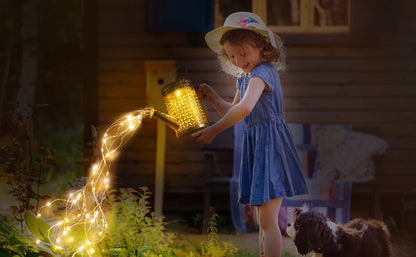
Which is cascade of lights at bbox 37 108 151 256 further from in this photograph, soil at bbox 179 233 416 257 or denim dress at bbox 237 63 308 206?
soil at bbox 179 233 416 257

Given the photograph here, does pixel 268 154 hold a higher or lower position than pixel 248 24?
lower

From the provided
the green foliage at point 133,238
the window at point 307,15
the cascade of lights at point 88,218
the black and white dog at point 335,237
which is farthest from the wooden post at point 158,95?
the black and white dog at point 335,237

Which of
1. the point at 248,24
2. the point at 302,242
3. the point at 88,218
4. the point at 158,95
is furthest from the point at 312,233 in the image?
the point at 158,95

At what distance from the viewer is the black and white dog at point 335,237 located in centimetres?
370

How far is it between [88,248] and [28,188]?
0.93 meters

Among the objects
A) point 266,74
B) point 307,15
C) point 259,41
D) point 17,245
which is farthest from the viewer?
point 307,15

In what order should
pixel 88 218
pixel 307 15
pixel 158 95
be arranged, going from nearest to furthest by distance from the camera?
pixel 88 218 < pixel 158 95 < pixel 307 15

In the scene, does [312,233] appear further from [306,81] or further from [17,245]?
[306,81]

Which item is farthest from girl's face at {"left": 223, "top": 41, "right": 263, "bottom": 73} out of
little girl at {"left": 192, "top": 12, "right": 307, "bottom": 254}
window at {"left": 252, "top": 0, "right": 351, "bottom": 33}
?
window at {"left": 252, "top": 0, "right": 351, "bottom": 33}

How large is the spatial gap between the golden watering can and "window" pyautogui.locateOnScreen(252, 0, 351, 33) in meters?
3.22

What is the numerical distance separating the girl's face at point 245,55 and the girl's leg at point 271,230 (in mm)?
897

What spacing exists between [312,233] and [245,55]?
1329 millimetres

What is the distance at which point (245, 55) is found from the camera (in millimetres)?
3430

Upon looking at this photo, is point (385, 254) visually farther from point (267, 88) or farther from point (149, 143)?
point (149, 143)
